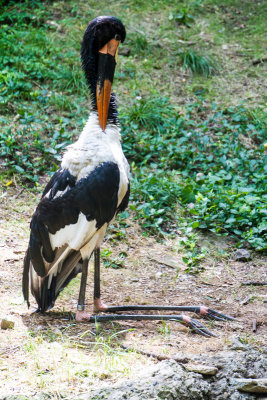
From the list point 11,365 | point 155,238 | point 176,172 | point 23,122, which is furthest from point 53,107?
point 11,365

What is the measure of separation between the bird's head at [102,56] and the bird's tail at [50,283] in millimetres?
946

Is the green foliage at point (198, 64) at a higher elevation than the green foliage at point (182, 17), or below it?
below

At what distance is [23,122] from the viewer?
6.32m

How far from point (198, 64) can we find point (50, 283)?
4.53 metres

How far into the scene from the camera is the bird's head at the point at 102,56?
4.01 metres

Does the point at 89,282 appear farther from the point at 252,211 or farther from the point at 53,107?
the point at 53,107

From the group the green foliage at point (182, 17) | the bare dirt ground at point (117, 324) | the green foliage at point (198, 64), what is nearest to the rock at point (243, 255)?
the bare dirt ground at point (117, 324)

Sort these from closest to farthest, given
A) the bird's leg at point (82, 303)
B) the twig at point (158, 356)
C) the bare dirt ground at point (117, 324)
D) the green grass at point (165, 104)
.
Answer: the bare dirt ground at point (117, 324) < the twig at point (158, 356) < the bird's leg at point (82, 303) < the green grass at point (165, 104)

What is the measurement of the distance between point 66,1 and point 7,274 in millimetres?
5388

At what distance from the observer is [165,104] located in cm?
693

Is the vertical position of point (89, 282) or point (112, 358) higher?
point (112, 358)

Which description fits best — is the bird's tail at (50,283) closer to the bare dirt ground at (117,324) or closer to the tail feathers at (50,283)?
the tail feathers at (50,283)

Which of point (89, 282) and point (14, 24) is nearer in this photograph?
point (89, 282)

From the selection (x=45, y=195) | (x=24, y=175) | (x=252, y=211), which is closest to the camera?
(x=45, y=195)
